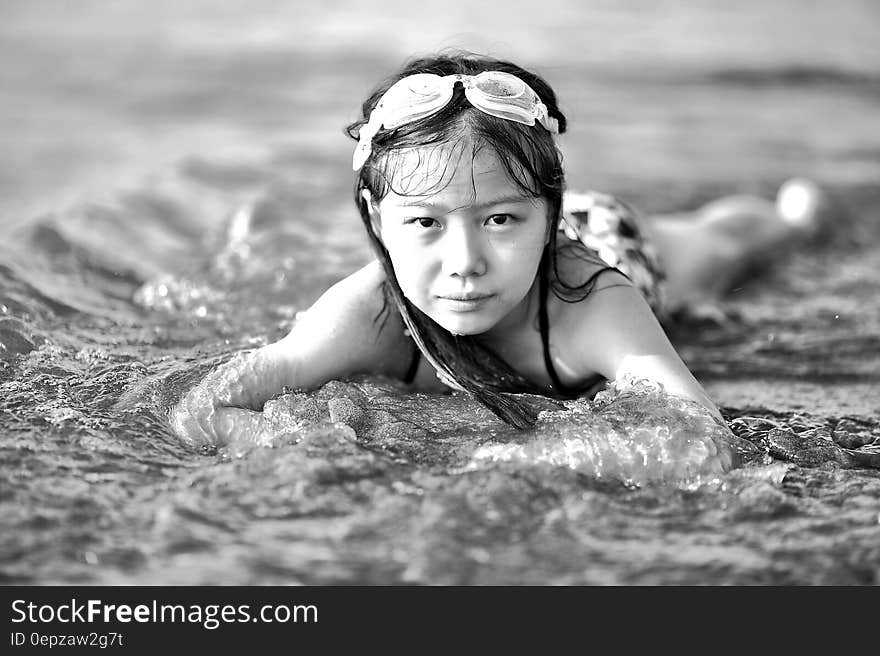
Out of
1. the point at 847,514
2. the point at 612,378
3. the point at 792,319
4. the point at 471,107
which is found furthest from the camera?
the point at 792,319

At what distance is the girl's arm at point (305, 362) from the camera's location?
357 centimetres

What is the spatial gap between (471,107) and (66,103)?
6718 millimetres

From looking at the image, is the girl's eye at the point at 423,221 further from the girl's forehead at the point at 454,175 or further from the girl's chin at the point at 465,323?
the girl's chin at the point at 465,323

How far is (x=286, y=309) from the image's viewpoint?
503 cm

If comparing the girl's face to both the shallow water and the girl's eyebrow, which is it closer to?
the girl's eyebrow

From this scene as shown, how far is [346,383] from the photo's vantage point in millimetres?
3850

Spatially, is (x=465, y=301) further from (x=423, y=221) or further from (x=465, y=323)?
(x=423, y=221)

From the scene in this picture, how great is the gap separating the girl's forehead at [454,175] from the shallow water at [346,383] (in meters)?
0.70

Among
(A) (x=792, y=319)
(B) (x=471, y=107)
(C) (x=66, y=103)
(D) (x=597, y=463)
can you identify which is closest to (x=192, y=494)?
(D) (x=597, y=463)

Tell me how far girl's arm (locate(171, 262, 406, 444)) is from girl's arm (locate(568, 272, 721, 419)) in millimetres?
618

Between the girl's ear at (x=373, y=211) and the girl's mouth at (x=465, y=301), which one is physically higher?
the girl's ear at (x=373, y=211)

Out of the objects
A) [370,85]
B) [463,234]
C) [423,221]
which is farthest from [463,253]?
[370,85]

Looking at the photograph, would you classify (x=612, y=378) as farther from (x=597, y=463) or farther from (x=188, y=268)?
(x=188, y=268)

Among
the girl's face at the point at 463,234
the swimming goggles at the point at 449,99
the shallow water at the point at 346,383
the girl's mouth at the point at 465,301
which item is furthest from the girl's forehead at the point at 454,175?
the shallow water at the point at 346,383
